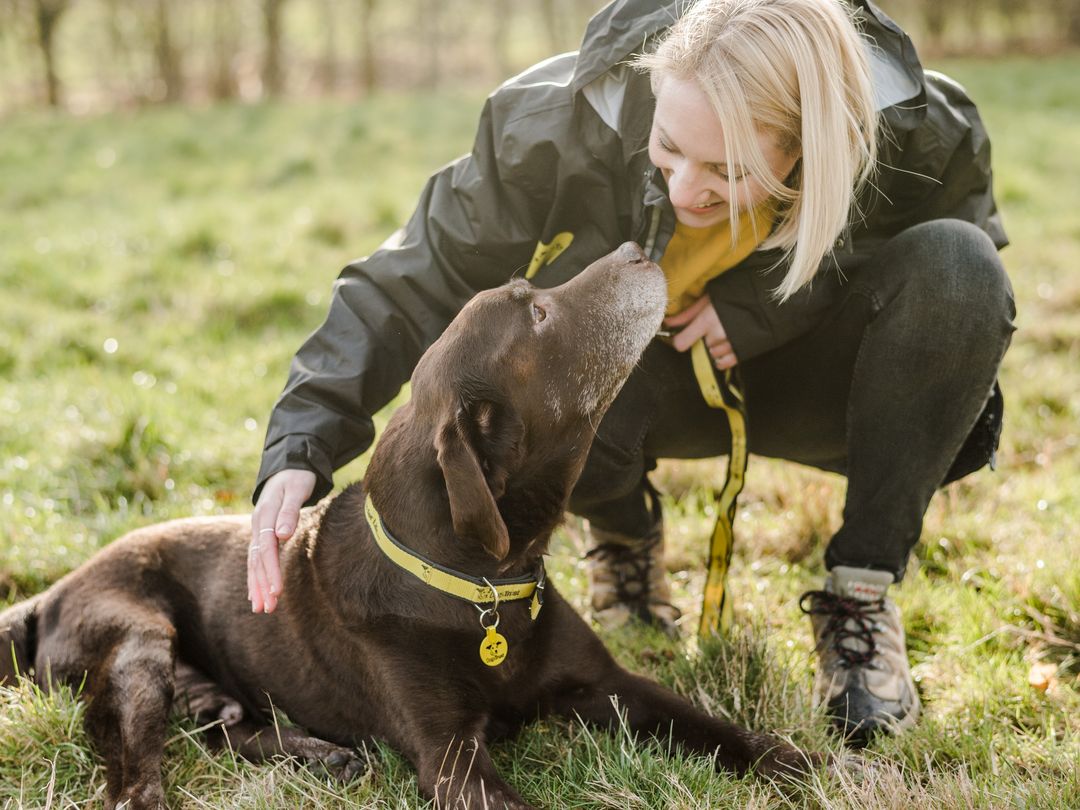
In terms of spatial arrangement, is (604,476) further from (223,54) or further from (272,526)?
(223,54)

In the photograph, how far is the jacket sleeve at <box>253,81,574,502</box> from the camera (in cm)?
317

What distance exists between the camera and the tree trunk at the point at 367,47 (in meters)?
20.3

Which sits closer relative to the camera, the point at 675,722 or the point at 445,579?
the point at 445,579

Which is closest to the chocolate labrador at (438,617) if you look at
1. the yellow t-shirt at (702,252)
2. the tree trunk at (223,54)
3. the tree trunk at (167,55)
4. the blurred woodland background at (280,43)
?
the yellow t-shirt at (702,252)

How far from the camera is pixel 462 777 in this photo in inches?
106

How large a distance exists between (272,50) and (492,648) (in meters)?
18.9

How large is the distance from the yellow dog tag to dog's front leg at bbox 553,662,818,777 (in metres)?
0.29

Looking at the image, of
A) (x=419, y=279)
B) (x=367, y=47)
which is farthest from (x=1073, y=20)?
(x=419, y=279)

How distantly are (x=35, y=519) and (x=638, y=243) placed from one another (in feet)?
8.57

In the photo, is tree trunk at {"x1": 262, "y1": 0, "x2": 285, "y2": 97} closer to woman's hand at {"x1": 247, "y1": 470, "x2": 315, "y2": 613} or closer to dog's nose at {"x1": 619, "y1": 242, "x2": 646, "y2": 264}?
dog's nose at {"x1": 619, "y1": 242, "x2": 646, "y2": 264}

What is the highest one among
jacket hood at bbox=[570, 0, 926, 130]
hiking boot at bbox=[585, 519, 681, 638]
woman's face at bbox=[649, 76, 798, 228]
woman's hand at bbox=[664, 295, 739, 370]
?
jacket hood at bbox=[570, 0, 926, 130]

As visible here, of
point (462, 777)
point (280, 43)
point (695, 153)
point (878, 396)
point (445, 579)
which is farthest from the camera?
point (280, 43)

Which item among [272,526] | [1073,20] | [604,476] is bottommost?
[1073,20]

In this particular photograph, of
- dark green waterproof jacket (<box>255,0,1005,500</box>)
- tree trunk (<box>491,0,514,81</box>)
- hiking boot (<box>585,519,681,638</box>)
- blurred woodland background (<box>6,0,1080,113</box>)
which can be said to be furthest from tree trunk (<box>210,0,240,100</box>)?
hiking boot (<box>585,519,681,638</box>)
